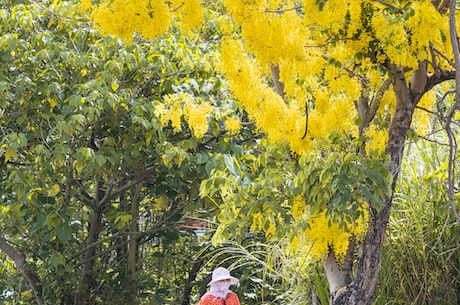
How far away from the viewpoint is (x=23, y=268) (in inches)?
297

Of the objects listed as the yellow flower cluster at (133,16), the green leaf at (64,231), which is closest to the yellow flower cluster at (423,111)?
the yellow flower cluster at (133,16)

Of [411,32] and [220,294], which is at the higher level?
[411,32]

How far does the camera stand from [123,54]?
21.1 ft

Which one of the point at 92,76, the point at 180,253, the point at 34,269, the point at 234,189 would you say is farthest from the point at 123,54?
the point at 180,253

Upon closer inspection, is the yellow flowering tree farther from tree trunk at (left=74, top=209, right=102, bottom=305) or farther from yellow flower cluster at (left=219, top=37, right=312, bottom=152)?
tree trunk at (left=74, top=209, right=102, bottom=305)

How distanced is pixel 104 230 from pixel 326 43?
4.64 metres

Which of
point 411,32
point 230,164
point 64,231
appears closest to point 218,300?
point 230,164

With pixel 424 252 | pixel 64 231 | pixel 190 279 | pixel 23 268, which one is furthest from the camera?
pixel 190 279

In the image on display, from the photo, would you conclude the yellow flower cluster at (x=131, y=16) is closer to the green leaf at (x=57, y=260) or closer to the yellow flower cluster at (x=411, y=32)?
the yellow flower cluster at (x=411, y=32)

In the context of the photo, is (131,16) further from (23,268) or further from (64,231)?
(23,268)

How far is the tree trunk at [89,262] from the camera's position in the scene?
782cm

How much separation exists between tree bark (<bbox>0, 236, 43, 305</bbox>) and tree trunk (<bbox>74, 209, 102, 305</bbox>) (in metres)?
0.33

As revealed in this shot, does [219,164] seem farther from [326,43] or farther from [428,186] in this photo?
[326,43]

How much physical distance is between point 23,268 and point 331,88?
395cm
